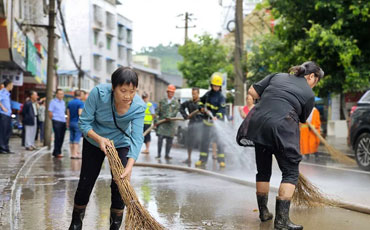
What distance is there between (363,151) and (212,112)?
3216 mm

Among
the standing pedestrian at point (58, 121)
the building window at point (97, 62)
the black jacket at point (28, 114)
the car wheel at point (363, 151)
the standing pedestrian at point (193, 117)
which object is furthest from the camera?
the building window at point (97, 62)

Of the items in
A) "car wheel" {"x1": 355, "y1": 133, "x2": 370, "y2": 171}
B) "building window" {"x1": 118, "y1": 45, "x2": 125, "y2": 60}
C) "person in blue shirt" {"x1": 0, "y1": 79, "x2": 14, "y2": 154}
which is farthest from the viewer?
"building window" {"x1": 118, "y1": 45, "x2": 125, "y2": 60}

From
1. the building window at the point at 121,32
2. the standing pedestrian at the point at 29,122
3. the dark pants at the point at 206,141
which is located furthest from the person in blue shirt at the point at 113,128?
the building window at the point at 121,32

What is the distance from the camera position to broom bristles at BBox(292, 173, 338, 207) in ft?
21.5

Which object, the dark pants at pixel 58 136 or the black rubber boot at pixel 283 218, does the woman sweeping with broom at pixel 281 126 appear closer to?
the black rubber boot at pixel 283 218

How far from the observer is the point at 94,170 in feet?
15.8

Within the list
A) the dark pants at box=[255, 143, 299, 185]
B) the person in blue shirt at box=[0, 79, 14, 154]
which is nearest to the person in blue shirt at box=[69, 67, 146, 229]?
the dark pants at box=[255, 143, 299, 185]

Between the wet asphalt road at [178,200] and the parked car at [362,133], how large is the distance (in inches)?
27.1

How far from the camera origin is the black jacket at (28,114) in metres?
16.2

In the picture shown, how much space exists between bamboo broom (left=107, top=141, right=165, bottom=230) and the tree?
36873 millimetres

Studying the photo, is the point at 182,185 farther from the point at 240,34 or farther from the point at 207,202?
the point at 240,34

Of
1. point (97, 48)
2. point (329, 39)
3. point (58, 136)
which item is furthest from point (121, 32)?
point (58, 136)

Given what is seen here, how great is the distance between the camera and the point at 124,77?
444cm

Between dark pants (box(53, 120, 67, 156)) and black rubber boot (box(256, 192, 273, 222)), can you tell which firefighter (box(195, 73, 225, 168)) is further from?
black rubber boot (box(256, 192, 273, 222))
